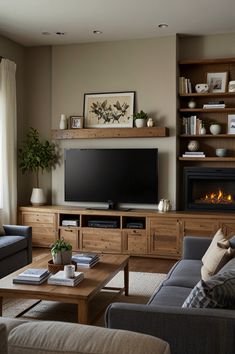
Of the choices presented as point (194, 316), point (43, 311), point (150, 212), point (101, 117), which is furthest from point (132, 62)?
point (194, 316)

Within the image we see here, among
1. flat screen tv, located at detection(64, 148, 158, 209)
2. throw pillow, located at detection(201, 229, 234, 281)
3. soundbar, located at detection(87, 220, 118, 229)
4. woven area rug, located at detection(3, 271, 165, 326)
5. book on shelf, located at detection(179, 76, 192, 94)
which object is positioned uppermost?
book on shelf, located at detection(179, 76, 192, 94)

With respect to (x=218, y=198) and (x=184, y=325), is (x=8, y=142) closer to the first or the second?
(x=218, y=198)

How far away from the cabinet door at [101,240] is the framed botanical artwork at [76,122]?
1.52m

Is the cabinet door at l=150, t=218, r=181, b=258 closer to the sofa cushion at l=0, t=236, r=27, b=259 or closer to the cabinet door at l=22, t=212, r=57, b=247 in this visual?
the cabinet door at l=22, t=212, r=57, b=247

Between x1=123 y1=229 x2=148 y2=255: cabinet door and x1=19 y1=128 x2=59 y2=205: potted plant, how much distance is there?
4.73 ft

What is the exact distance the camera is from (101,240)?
234 inches

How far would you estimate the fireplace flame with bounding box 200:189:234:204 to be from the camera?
593 centimetres

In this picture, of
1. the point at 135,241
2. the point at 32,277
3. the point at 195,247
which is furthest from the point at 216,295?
the point at 135,241

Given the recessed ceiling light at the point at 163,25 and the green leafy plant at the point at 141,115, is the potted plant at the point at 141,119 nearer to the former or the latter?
the green leafy plant at the point at 141,115

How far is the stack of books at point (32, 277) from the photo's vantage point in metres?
3.23

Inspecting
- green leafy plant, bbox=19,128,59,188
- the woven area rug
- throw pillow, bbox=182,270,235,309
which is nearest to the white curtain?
green leafy plant, bbox=19,128,59,188

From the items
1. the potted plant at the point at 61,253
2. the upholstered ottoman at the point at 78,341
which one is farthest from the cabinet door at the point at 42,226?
the upholstered ottoman at the point at 78,341

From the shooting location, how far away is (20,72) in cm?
661

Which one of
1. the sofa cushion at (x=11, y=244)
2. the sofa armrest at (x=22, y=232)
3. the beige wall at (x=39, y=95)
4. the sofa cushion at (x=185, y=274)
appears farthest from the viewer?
the beige wall at (x=39, y=95)
